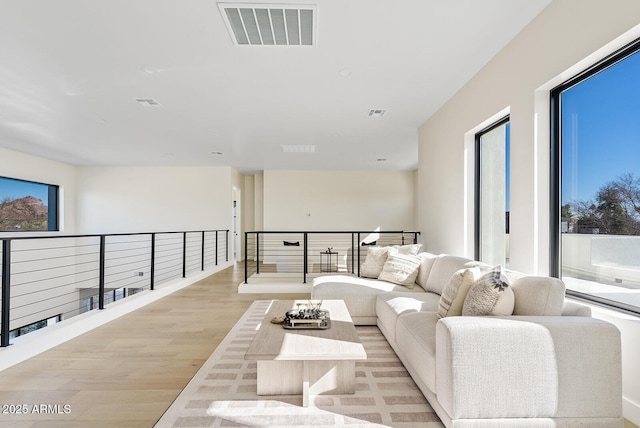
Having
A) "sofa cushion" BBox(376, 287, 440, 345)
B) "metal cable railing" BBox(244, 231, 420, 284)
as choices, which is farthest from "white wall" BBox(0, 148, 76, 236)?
"sofa cushion" BBox(376, 287, 440, 345)

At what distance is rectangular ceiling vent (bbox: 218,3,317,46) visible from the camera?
92.5 inches

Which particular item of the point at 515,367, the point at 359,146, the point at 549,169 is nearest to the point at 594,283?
the point at 549,169

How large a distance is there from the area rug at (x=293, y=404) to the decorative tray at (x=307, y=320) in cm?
42

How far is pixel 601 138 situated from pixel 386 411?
2.22 metres

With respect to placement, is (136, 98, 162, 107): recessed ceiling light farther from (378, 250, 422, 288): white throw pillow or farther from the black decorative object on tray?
(378, 250, 422, 288): white throw pillow

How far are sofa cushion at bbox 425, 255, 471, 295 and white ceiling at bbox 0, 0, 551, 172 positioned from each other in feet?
6.24

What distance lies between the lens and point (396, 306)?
9.23 ft

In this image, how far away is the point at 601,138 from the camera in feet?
7.20

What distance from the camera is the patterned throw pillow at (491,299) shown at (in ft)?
6.30

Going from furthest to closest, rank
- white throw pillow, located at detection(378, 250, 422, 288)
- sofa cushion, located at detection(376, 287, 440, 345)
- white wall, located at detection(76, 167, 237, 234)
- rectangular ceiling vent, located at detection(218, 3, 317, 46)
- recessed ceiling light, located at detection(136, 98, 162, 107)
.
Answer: white wall, located at detection(76, 167, 237, 234), recessed ceiling light, located at detection(136, 98, 162, 107), white throw pillow, located at detection(378, 250, 422, 288), sofa cushion, located at detection(376, 287, 440, 345), rectangular ceiling vent, located at detection(218, 3, 317, 46)

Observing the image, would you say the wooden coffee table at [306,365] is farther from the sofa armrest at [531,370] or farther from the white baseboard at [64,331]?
the white baseboard at [64,331]

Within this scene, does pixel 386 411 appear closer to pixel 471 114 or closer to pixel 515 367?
pixel 515 367

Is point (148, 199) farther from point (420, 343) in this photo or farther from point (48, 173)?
point (420, 343)

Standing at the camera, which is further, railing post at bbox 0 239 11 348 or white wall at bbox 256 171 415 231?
white wall at bbox 256 171 415 231
